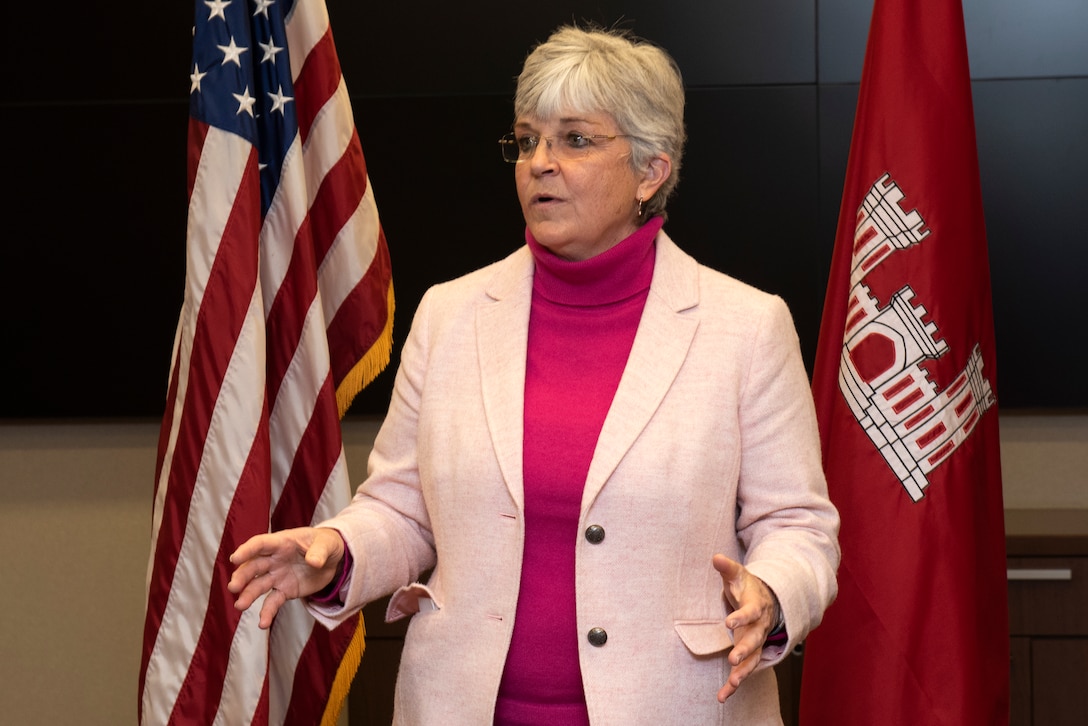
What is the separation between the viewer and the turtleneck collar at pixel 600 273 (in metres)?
1.78

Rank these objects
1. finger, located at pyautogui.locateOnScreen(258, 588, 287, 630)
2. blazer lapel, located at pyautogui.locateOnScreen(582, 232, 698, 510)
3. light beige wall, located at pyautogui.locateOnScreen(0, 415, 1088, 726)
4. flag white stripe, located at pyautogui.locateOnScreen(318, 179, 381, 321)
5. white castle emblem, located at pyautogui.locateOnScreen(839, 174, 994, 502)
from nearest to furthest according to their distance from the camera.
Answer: finger, located at pyautogui.locateOnScreen(258, 588, 287, 630), blazer lapel, located at pyautogui.locateOnScreen(582, 232, 698, 510), white castle emblem, located at pyautogui.locateOnScreen(839, 174, 994, 502), flag white stripe, located at pyautogui.locateOnScreen(318, 179, 381, 321), light beige wall, located at pyautogui.locateOnScreen(0, 415, 1088, 726)

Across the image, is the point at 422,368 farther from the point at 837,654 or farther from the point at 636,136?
the point at 837,654

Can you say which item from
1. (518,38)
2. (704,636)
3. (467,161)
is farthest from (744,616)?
(518,38)

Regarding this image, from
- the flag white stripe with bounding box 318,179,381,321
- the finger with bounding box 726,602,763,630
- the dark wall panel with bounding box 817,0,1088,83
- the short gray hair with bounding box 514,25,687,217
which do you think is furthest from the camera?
the dark wall panel with bounding box 817,0,1088,83

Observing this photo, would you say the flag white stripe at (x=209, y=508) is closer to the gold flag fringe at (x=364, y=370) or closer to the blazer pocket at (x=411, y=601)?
the gold flag fringe at (x=364, y=370)

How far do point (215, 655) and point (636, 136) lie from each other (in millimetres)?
1340

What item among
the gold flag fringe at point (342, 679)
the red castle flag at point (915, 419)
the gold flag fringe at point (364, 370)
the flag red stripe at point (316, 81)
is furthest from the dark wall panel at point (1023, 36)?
the gold flag fringe at point (342, 679)

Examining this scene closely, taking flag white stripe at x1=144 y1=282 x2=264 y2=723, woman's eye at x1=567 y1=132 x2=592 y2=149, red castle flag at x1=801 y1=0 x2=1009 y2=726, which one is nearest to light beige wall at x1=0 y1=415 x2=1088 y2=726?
flag white stripe at x1=144 y1=282 x2=264 y2=723

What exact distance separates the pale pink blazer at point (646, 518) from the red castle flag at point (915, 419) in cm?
69

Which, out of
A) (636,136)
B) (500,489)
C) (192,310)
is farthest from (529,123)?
(192,310)

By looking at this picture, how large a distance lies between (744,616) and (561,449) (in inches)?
14.3

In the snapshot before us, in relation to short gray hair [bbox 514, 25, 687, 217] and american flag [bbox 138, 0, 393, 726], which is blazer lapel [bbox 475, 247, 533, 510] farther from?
american flag [bbox 138, 0, 393, 726]

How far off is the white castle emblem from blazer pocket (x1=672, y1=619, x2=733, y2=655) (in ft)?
2.78

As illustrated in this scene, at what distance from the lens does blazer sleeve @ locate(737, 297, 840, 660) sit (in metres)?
1.64
